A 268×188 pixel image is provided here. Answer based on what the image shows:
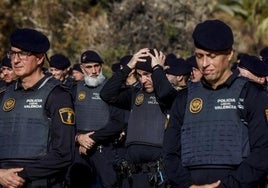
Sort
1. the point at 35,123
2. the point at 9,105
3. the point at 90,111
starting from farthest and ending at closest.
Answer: the point at 90,111 → the point at 9,105 → the point at 35,123

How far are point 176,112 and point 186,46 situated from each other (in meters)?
18.5

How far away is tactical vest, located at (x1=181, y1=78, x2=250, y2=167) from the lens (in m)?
6.17

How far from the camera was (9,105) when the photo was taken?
711 centimetres

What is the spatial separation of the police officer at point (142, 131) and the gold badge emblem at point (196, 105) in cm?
285

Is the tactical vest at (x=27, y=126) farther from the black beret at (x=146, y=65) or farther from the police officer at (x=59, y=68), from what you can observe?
the police officer at (x=59, y=68)

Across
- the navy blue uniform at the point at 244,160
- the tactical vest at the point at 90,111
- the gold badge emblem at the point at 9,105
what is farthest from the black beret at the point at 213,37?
the tactical vest at the point at 90,111

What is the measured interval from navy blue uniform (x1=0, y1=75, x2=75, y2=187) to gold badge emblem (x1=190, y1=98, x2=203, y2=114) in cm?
105

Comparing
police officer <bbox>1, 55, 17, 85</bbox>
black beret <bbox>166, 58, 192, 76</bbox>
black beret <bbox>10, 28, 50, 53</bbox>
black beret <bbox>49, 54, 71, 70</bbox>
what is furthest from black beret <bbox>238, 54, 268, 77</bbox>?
black beret <bbox>49, 54, 71, 70</bbox>

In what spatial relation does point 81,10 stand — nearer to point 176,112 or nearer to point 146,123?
point 146,123

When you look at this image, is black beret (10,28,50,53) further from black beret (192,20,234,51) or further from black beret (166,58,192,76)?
black beret (166,58,192,76)

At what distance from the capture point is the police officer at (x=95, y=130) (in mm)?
11688

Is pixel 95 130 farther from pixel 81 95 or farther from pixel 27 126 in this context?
pixel 27 126

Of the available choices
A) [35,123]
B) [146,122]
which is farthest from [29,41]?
[146,122]

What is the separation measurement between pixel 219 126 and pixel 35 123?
1.59 meters
